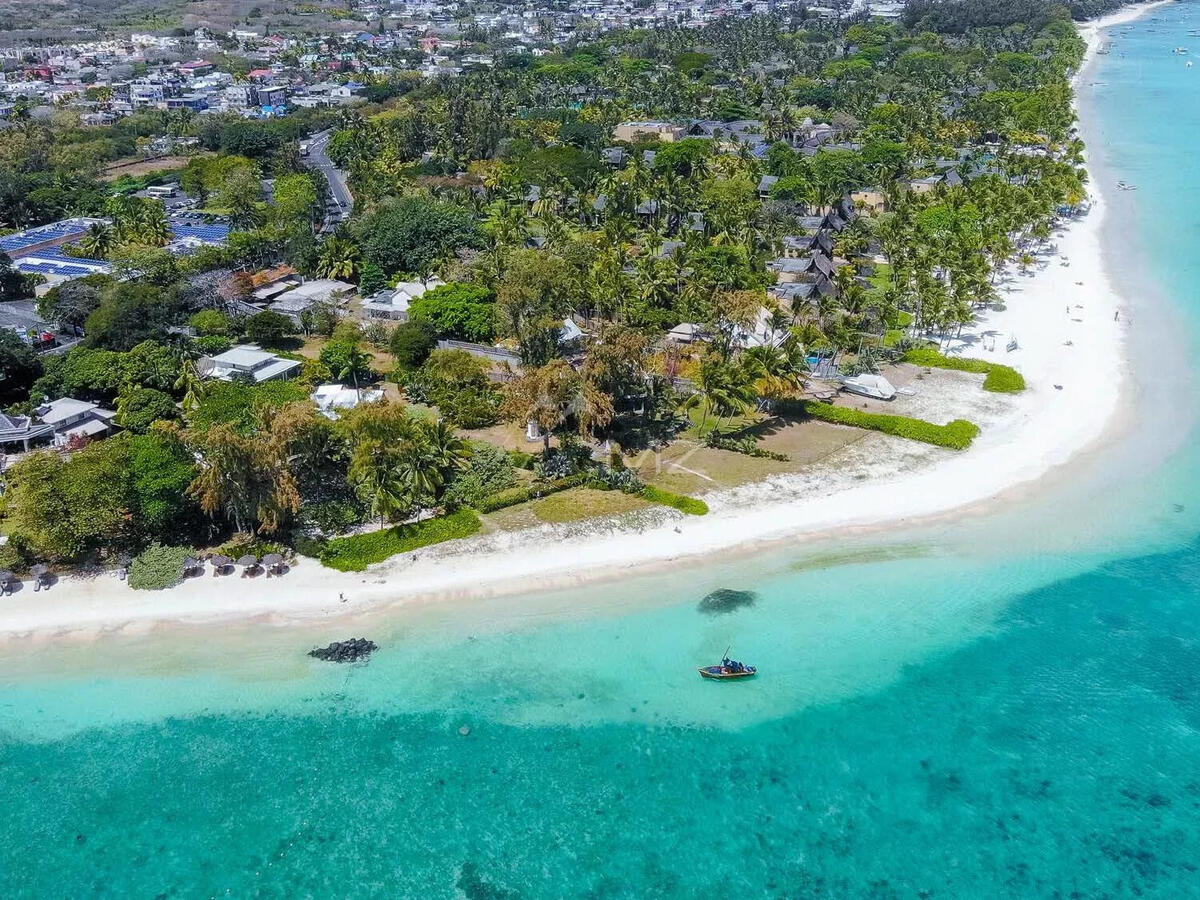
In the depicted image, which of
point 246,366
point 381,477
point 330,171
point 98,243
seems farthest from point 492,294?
point 330,171

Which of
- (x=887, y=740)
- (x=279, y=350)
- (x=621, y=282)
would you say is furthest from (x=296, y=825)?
(x=621, y=282)

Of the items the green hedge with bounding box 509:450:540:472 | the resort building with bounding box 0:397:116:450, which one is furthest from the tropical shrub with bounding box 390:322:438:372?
the resort building with bounding box 0:397:116:450

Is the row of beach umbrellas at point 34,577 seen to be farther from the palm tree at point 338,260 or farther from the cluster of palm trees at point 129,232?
the cluster of palm trees at point 129,232

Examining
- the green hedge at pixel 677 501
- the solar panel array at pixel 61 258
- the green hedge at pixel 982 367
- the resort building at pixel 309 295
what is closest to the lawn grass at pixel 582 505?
the green hedge at pixel 677 501

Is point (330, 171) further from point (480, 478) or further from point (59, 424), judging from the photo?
point (480, 478)

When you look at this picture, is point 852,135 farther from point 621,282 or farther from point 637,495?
point 637,495

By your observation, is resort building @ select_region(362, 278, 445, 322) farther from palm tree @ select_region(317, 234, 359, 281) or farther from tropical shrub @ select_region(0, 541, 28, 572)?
tropical shrub @ select_region(0, 541, 28, 572)
